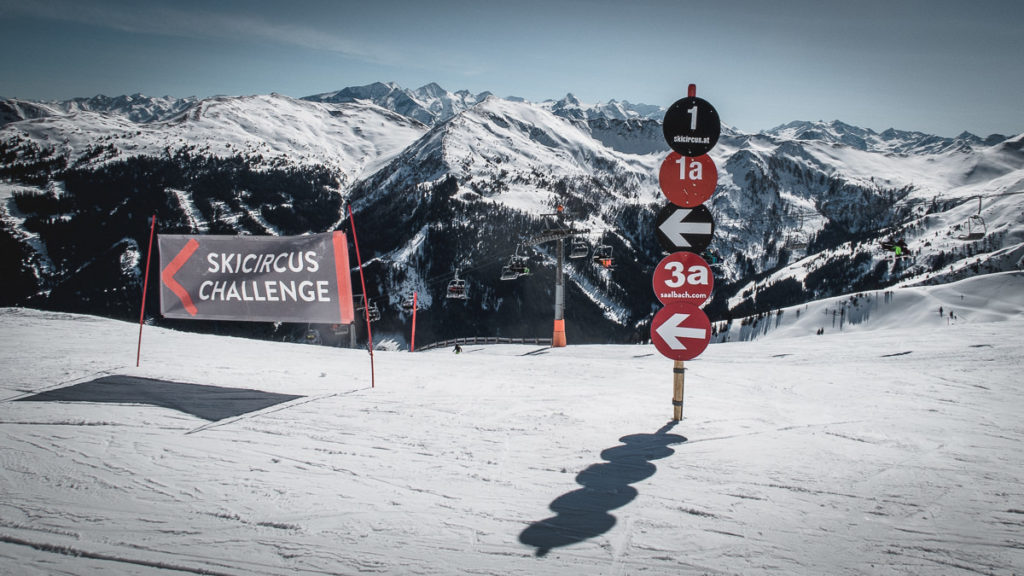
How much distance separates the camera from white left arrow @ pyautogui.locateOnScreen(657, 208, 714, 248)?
4.76 metres

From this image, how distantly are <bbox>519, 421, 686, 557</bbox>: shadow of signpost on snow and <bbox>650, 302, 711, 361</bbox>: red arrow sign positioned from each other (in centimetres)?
88

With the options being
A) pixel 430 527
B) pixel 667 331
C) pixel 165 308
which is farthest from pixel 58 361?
pixel 667 331

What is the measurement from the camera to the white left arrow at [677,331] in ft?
15.9

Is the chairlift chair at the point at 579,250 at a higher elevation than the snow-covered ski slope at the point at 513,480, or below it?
higher

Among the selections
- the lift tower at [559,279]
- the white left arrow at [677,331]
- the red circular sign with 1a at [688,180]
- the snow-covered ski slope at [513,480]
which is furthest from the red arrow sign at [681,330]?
the lift tower at [559,279]

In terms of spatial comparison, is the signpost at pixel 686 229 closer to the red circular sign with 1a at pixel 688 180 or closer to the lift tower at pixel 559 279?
the red circular sign with 1a at pixel 688 180

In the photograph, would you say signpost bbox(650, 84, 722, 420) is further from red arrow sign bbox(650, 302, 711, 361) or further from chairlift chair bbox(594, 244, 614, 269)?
chairlift chair bbox(594, 244, 614, 269)

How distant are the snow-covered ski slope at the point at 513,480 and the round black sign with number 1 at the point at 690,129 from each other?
111 inches

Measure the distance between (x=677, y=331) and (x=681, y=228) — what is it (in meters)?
1.05

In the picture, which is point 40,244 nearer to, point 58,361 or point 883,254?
point 58,361

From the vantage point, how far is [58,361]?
7.51m

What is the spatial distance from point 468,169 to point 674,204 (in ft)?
655

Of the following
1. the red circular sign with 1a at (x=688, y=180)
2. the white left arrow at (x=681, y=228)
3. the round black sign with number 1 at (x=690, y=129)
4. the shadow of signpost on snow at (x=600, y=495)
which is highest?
the round black sign with number 1 at (x=690, y=129)

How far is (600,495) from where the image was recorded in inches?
132
